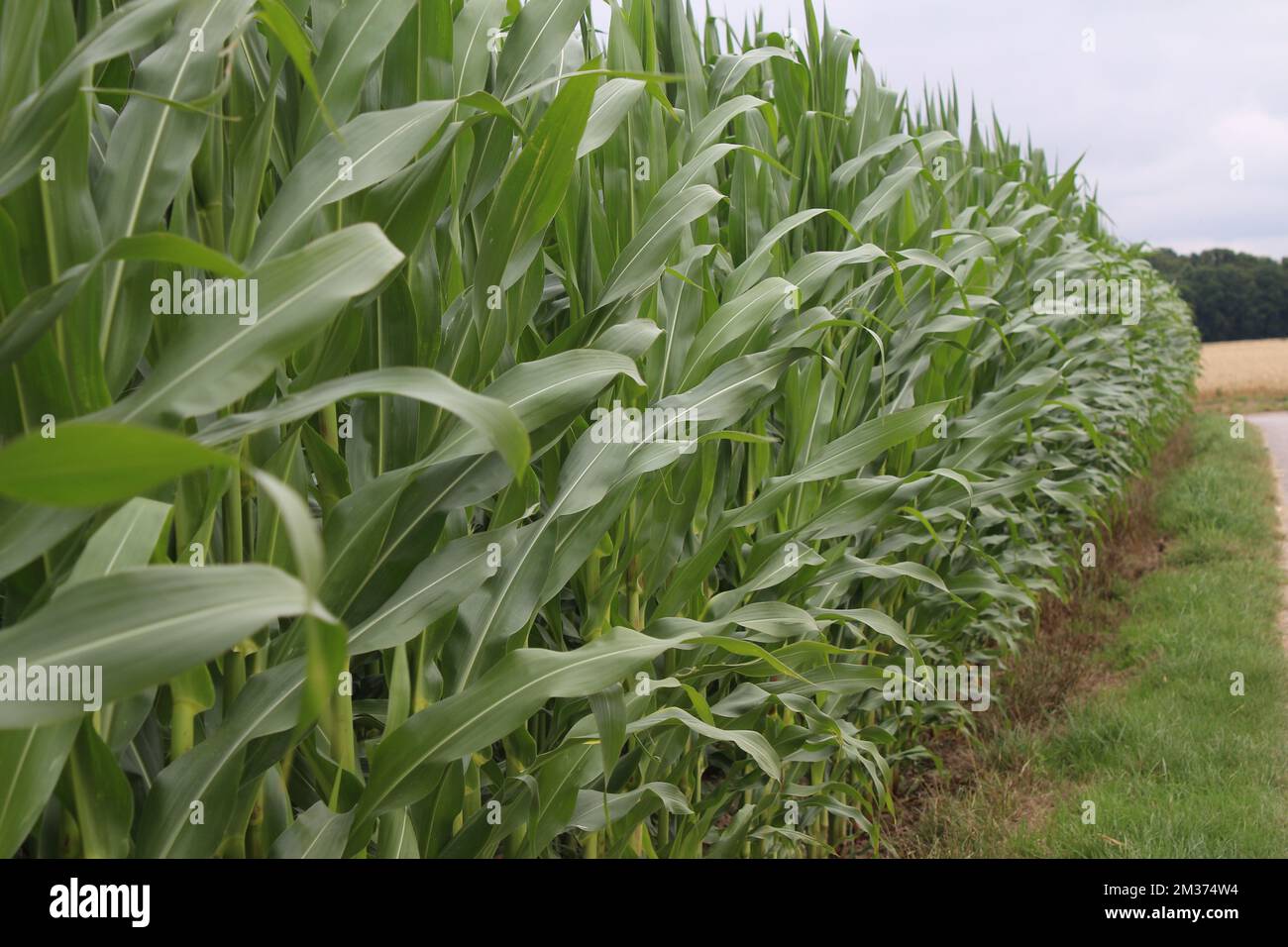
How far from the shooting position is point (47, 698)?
21.1 inches

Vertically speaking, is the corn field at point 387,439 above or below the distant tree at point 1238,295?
below

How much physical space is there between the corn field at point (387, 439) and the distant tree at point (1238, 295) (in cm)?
1192

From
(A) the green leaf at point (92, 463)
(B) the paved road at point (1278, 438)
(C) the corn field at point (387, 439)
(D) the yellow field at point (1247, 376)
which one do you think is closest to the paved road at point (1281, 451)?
(B) the paved road at point (1278, 438)

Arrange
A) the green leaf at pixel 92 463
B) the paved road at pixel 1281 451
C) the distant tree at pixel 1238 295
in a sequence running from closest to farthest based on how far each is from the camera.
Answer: the green leaf at pixel 92 463
the paved road at pixel 1281 451
the distant tree at pixel 1238 295

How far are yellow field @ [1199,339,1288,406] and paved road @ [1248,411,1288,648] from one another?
1.72 meters

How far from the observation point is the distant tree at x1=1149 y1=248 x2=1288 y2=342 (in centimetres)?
1196

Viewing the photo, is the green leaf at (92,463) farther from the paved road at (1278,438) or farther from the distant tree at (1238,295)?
the distant tree at (1238,295)

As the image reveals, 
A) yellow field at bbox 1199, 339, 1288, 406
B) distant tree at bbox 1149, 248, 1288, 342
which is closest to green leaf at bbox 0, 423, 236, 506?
distant tree at bbox 1149, 248, 1288, 342

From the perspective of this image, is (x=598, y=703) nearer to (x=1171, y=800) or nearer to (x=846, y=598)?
(x=846, y=598)

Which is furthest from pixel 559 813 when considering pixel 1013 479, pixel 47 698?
pixel 1013 479

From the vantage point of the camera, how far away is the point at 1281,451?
8.46 m

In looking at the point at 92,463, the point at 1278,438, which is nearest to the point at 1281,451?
the point at 1278,438

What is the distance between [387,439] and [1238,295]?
1743cm

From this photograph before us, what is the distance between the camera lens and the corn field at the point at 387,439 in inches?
23.5
